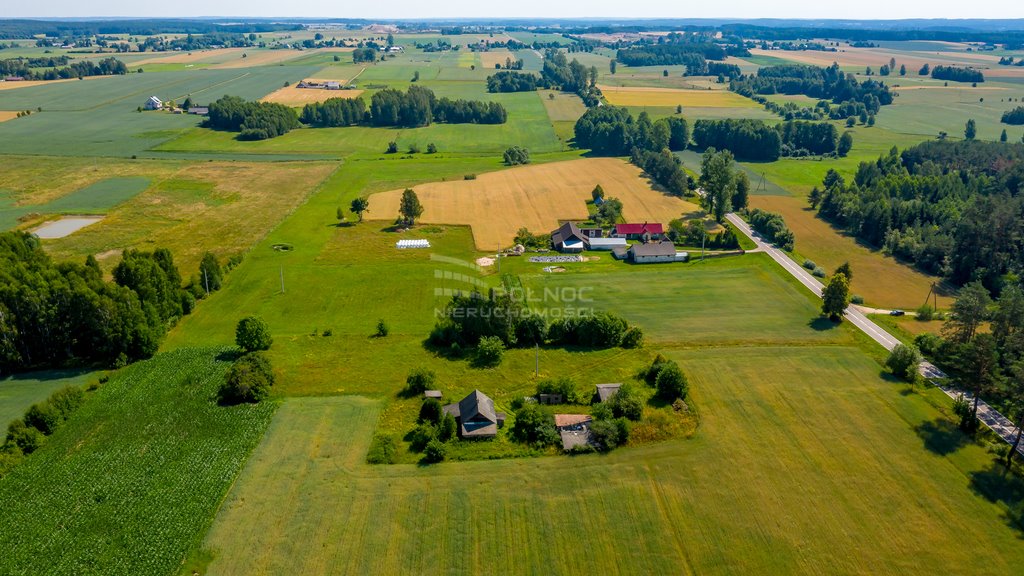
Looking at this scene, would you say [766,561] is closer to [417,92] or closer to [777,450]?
[777,450]

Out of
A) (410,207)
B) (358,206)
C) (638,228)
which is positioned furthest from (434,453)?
(358,206)

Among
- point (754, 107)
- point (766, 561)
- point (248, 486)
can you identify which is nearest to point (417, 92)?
point (754, 107)

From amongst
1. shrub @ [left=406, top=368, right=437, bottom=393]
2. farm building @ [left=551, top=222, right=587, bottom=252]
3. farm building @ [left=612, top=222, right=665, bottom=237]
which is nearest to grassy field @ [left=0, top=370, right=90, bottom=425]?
shrub @ [left=406, top=368, right=437, bottom=393]

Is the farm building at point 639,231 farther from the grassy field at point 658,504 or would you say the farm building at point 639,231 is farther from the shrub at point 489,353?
the grassy field at point 658,504

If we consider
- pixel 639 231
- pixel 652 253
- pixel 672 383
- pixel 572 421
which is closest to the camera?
pixel 572 421

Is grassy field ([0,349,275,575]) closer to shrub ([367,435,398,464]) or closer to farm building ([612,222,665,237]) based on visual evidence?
shrub ([367,435,398,464])

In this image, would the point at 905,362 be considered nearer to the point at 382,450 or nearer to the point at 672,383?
the point at 672,383
